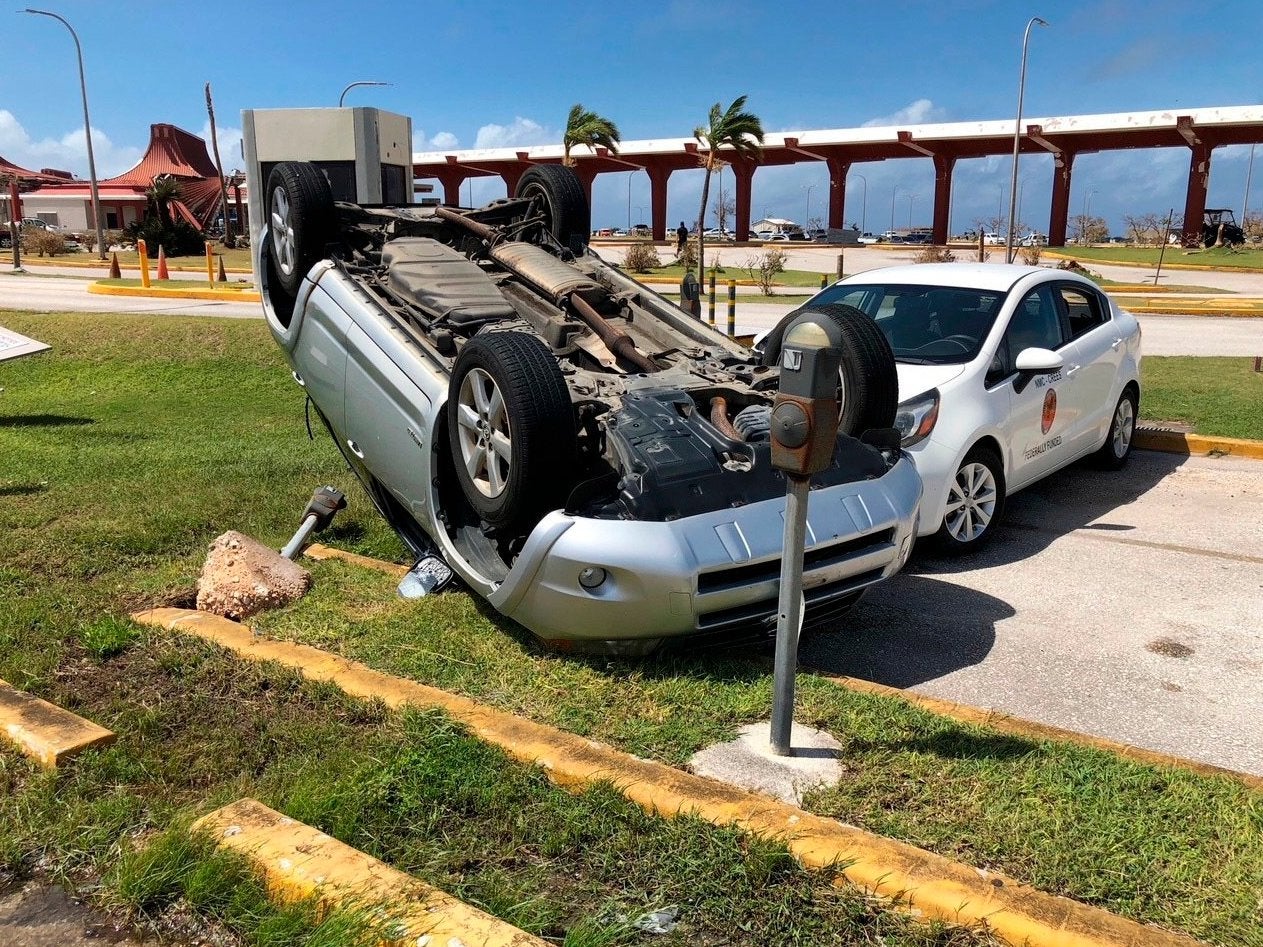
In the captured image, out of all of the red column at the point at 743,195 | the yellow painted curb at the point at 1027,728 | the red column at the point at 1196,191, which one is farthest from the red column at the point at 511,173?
the yellow painted curb at the point at 1027,728

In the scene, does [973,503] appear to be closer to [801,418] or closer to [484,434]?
[484,434]

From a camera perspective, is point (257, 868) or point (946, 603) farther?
point (946, 603)

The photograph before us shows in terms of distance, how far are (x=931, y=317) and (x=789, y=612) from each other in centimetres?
401

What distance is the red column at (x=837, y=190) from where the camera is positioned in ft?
171

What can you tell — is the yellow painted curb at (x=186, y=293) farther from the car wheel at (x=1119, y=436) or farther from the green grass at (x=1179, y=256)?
the green grass at (x=1179, y=256)

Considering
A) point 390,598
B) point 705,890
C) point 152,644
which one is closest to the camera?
point 705,890

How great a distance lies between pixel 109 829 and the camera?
10.2 ft

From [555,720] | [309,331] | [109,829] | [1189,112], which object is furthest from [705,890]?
[1189,112]

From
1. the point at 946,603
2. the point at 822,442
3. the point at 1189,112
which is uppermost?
the point at 1189,112

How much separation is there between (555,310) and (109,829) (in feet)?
11.4

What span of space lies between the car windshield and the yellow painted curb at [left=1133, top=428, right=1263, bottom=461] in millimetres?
2934

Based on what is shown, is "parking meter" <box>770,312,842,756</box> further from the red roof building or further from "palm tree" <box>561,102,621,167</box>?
the red roof building

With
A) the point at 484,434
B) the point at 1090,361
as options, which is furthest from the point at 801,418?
the point at 1090,361

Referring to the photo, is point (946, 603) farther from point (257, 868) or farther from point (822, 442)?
point (257, 868)
